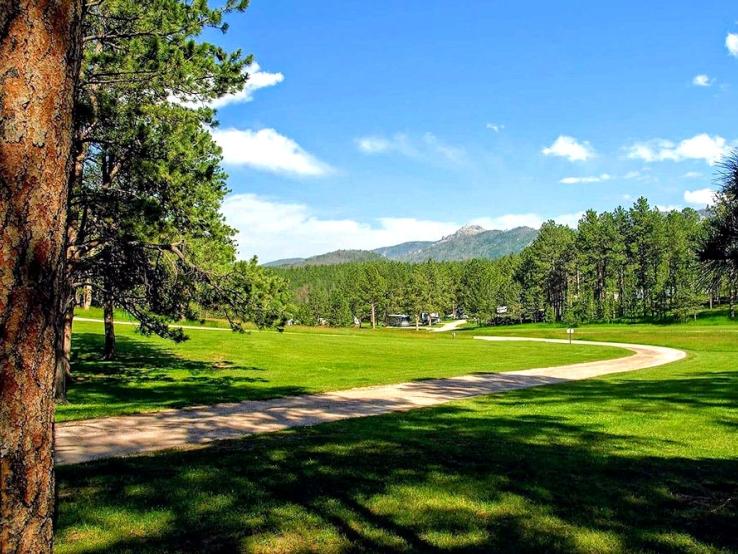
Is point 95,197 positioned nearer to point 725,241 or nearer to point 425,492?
point 425,492

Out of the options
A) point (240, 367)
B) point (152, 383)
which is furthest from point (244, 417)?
point (240, 367)

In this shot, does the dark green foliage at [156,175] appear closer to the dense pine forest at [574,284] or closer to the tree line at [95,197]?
the tree line at [95,197]

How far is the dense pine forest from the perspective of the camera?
277 ft

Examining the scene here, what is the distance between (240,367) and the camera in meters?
26.2

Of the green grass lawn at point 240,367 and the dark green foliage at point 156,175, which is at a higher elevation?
the dark green foliage at point 156,175

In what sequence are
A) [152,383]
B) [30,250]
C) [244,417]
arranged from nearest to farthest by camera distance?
[30,250] → [244,417] → [152,383]

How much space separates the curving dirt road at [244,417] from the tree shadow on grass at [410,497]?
4.76 feet

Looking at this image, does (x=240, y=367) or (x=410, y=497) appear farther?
(x=240, y=367)

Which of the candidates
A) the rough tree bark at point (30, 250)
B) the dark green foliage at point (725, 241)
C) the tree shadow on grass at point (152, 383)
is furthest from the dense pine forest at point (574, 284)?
the rough tree bark at point (30, 250)

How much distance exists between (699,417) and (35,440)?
43.9 ft

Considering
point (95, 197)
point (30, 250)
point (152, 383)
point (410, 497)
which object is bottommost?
point (152, 383)

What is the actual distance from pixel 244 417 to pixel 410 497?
286 inches

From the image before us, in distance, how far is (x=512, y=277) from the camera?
369ft

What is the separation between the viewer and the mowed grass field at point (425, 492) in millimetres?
5359
